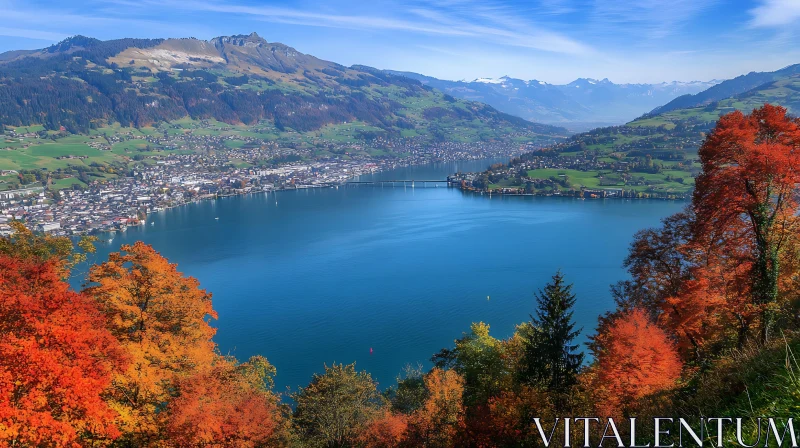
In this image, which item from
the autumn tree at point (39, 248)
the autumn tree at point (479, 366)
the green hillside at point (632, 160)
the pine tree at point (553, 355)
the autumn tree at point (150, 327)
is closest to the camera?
the autumn tree at point (150, 327)

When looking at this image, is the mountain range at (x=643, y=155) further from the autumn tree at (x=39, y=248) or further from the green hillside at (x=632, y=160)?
the autumn tree at (x=39, y=248)

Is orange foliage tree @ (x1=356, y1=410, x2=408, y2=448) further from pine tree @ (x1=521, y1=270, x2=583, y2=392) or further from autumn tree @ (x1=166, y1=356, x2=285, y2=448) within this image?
pine tree @ (x1=521, y1=270, x2=583, y2=392)

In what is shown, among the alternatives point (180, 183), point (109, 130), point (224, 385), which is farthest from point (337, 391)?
point (109, 130)

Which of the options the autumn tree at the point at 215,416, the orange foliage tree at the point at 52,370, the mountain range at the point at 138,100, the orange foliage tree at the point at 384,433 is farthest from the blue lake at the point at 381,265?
the mountain range at the point at 138,100

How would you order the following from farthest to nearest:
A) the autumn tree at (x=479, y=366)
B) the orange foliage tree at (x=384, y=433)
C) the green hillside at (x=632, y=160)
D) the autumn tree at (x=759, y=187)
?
the green hillside at (x=632, y=160), the autumn tree at (x=479, y=366), the orange foliage tree at (x=384, y=433), the autumn tree at (x=759, y=187)

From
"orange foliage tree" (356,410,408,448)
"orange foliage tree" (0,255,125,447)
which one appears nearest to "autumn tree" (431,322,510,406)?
"orange foliage tree" (356,410,408,448)

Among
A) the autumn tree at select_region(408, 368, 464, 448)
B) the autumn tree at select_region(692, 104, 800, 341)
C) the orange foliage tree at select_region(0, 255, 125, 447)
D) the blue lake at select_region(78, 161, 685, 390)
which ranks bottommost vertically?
the blue lake at select_region(78, 161, 685, 390)

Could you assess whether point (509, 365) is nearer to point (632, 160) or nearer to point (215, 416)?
point (215, 416)
